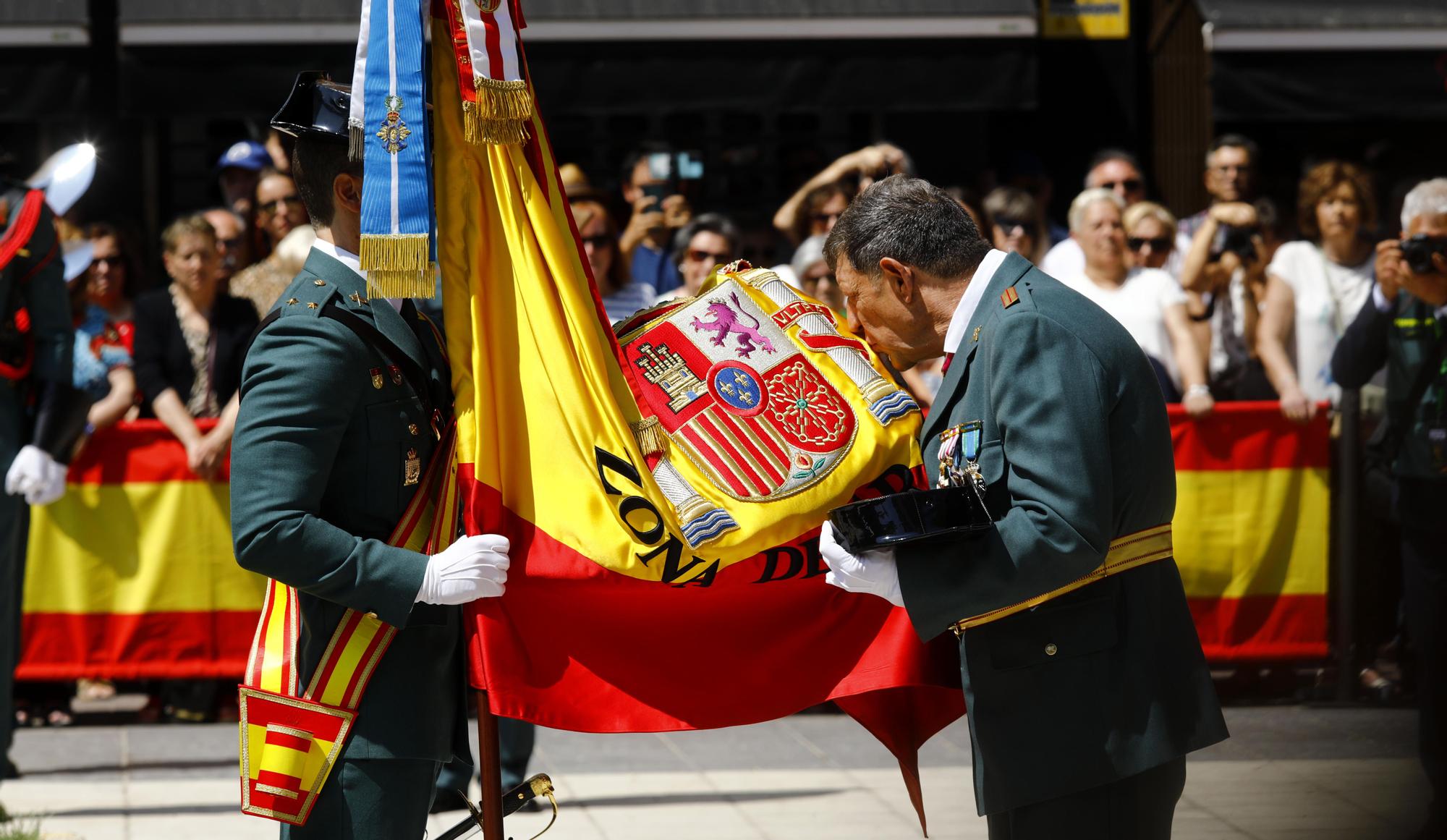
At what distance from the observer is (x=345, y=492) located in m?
3.21

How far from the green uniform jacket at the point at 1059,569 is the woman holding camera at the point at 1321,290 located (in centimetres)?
446

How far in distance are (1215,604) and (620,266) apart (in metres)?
2.72

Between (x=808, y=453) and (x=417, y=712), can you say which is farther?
(x=808, y=453)

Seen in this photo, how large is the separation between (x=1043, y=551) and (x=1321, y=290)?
508 cm

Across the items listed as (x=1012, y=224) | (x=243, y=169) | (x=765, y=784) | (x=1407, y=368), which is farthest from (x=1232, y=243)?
(x=243, y=169)

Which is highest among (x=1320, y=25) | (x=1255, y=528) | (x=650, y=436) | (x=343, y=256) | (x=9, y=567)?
(x=1320, y=25)

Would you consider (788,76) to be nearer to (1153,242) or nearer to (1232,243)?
(1153,242)

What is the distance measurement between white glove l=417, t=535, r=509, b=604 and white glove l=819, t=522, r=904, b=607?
58 centimetres

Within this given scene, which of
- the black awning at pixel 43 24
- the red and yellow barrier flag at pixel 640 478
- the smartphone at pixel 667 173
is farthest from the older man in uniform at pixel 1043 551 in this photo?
the black awning at pixel 43 24

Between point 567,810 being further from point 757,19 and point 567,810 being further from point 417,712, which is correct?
point 757,19

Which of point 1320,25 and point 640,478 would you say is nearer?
Result: point 640,478

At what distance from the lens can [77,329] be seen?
757cm

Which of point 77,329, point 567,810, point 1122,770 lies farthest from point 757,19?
point 1122,770

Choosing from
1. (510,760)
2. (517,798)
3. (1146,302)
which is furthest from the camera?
(1146,302)
